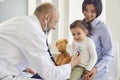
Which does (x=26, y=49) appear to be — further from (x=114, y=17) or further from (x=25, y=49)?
(x=114, y=17)

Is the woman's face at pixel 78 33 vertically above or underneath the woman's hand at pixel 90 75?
above

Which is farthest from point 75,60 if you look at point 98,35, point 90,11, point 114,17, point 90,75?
point 114,17

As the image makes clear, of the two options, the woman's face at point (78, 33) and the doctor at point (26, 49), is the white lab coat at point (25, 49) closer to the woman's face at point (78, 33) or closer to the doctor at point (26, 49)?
the doctor at point (26, 49)

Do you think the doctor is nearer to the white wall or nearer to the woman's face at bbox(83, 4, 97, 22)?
the woman's face at bbox(83, 4, 97, 22)

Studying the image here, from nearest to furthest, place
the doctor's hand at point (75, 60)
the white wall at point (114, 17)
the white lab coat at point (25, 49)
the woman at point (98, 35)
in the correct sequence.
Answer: the white lab coat at point (25, 49), the doctor's hand at point (75, 60), the woman at point (98, 35), the white wall at point (114, 17)

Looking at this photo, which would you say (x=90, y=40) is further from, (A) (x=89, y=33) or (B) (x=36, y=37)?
(B) (x=36, y=37)

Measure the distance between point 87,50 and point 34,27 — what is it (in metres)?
0.55

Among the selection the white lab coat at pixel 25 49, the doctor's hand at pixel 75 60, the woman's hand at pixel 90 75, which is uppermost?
the white lab coat at pixel 25 49

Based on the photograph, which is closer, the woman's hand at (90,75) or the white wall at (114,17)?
the woman's hand at (90,75)

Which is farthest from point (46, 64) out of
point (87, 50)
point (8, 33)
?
point (87, 50)

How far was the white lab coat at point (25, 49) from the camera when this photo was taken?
155 cm

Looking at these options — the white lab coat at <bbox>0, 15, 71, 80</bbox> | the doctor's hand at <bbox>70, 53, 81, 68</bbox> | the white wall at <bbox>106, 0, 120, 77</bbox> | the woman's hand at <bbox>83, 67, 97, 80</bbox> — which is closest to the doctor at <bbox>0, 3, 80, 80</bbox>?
the white lab coat at <bbox>0, 15, 71, 80</bbox>

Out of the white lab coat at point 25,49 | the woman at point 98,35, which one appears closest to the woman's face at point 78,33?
the woman at point 98,35

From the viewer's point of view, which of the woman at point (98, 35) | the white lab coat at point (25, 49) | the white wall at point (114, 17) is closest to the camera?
the white lab coat at point (25, 49)
